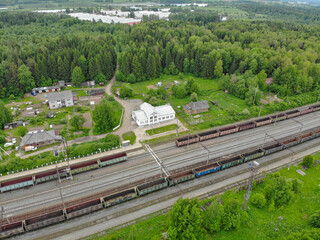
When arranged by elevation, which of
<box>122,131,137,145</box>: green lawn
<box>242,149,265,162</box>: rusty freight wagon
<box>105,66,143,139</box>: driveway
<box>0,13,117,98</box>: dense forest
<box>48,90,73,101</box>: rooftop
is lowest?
<box>105,66,143,139</box>: driveway

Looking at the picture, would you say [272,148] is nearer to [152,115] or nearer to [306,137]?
[306,137]

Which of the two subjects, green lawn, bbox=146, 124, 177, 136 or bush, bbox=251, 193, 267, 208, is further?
green lawn, bbox=146, 124, 177, 136

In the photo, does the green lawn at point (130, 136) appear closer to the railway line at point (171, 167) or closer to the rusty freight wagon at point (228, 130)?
the railway line at point (171, 167)

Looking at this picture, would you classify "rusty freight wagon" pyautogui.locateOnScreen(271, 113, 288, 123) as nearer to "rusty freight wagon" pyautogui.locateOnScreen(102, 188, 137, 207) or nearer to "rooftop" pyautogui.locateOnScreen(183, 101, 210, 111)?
"rooftop" pyautogui.locateOnScreen(183, 101, 210, 111)

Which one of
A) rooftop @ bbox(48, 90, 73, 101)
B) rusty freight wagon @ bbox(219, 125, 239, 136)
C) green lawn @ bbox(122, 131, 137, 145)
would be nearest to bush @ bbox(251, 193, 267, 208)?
rusty freight wagon @ bbox(219, 125, 239, 136)

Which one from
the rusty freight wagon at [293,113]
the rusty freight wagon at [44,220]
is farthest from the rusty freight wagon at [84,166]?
the rusty freight wagon at [293,113]

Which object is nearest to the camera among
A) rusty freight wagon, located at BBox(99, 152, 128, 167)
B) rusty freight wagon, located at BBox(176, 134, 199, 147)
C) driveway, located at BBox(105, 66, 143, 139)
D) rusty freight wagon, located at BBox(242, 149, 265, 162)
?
rusty freight wagon, located at BBox(99, 152, 128, 167)

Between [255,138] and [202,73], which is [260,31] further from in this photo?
[255,138]

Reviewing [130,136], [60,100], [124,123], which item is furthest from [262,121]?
[60,100]
